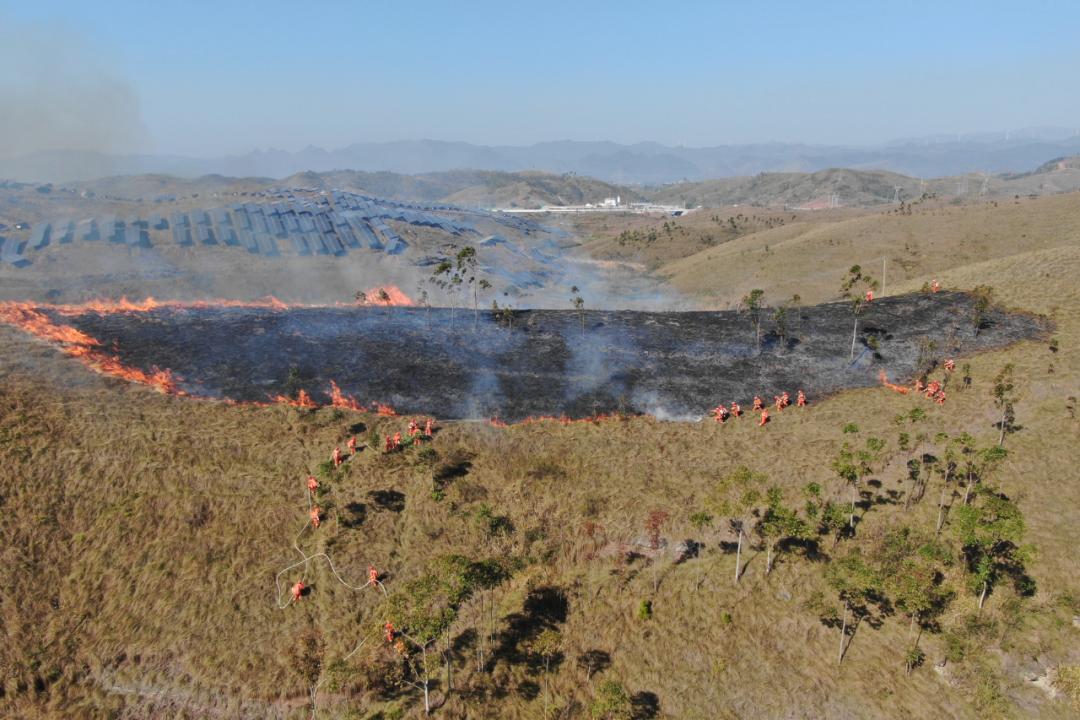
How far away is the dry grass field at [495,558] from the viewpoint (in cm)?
2614

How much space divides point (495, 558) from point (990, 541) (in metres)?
23.0

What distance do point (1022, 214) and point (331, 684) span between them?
109m

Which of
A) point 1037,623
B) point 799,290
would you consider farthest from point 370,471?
point 799,290

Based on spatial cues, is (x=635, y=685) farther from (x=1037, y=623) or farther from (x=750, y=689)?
(x=1037, y=623)

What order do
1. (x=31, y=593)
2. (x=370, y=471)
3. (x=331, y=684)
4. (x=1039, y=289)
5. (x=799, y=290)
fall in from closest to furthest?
(x=331, y=684) < (x=31, y=593) < (x=370, y=471) < (x=1039, y=289) < (x=799, y=290)

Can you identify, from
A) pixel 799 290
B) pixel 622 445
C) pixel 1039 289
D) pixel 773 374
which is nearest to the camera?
pixel 622 445

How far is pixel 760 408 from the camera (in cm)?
4294

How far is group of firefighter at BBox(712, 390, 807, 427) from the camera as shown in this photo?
41.6 metres

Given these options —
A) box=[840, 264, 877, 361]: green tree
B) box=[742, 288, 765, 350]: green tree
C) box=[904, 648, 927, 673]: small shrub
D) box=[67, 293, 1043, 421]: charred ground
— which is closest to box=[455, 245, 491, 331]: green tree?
box=[67, 293, 1043, 421]: charred ground

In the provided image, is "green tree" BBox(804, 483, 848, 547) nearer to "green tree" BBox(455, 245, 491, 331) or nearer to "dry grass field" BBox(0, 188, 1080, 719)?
"dry grass field" BBox(0, 188, 1080, 719)

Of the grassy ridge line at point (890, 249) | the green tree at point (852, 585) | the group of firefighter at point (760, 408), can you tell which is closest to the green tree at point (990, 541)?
the green tree at point (852, 585)

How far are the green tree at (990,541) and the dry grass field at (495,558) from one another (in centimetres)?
101

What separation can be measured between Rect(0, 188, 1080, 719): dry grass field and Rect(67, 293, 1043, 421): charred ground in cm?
319

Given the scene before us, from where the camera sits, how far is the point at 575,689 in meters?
26.8
